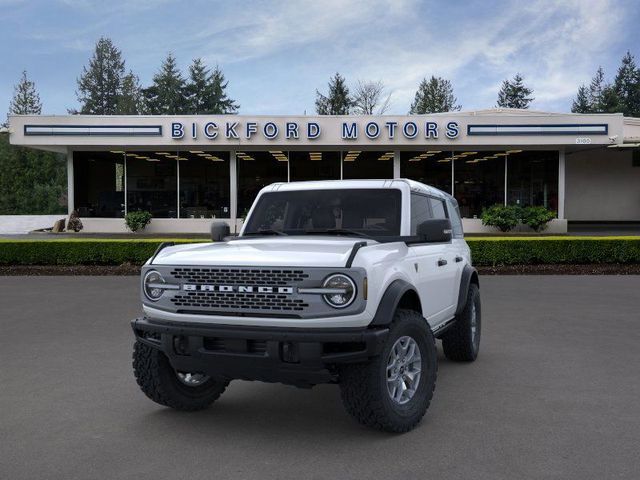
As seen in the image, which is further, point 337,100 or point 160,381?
point 337,100

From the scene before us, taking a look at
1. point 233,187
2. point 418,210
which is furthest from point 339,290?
point 233,187

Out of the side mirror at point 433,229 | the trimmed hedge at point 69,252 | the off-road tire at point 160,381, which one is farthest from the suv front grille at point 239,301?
the trimmed hedge at point 69,252

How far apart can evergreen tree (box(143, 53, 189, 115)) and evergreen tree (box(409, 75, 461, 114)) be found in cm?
2901

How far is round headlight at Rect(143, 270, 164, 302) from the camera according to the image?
4547 millimetres

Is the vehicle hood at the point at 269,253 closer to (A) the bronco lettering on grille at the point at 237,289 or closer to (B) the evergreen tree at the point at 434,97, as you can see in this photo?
(A) the bronco lettering on grille at the point at 237,289

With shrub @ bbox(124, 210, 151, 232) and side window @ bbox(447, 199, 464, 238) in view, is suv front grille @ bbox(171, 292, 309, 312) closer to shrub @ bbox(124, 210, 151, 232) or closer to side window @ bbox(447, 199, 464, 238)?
side window @ bbox(447, 199, 464, 238)

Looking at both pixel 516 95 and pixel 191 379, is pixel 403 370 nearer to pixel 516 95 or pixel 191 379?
pixel 191 379

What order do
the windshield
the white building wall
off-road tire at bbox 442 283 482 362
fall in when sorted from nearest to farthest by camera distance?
the windshield < off-road tire at bbox 442 283 482 362 < the white building wall

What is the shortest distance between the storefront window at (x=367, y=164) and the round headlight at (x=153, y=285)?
24.0 metres

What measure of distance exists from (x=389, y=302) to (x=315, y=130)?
22.4 meters

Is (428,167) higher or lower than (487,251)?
higher

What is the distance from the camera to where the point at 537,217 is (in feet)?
86.3

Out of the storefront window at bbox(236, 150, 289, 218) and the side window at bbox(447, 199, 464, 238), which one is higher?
the storefront window at bbox(236, 150, 289, 218)

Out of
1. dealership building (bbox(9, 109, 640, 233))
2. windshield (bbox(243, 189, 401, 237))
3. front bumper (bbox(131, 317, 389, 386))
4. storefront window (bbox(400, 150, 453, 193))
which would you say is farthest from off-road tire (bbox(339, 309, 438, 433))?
storefront window (bbox(400, 150, 453, 193))
